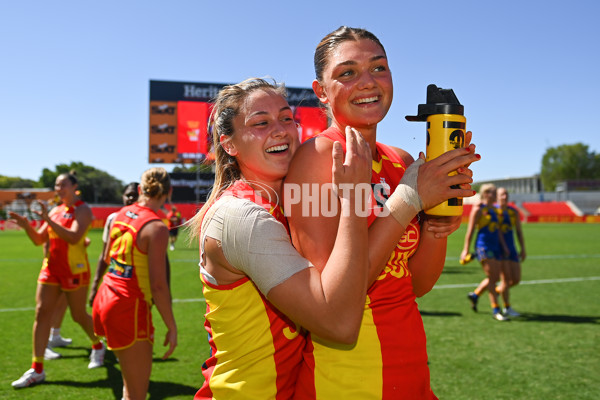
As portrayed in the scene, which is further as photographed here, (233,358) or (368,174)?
(233,358)

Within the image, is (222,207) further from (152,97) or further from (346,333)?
(152,97)

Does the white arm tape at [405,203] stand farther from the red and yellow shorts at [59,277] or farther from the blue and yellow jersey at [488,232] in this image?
the blue and yellow jersey at [488,232]

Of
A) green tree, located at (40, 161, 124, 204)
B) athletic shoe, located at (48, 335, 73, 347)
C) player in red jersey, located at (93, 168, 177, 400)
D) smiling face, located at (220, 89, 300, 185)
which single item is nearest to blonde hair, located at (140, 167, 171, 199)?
player in red jersey, located at (93, 168, 177, 400)

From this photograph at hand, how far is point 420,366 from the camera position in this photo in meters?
1.92

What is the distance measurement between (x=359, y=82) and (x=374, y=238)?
2.12 ft

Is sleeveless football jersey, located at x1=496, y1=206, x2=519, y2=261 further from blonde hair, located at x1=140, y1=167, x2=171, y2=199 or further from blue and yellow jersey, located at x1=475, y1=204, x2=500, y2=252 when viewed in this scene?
blonde hair, located at x1=140, y1=167, x2=171, y2=199

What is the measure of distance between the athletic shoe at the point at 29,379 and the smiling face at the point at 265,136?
4882 millimetres

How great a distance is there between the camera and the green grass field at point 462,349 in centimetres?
512

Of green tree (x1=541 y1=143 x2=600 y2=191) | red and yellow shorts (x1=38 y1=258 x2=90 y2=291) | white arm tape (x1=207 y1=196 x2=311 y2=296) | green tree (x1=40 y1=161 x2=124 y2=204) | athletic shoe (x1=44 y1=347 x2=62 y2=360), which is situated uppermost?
green tree (x1=541 y1=143 x2=600 y2=191)

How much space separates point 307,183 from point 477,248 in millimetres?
7837

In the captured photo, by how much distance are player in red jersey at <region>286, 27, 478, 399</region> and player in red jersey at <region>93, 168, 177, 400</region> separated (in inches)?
99.4

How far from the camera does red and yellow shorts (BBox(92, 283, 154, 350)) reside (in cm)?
395

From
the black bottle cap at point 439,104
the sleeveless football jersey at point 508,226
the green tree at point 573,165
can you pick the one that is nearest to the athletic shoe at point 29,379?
the black bottle cap at point 439,104

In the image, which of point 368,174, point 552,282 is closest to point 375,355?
point 368,174
